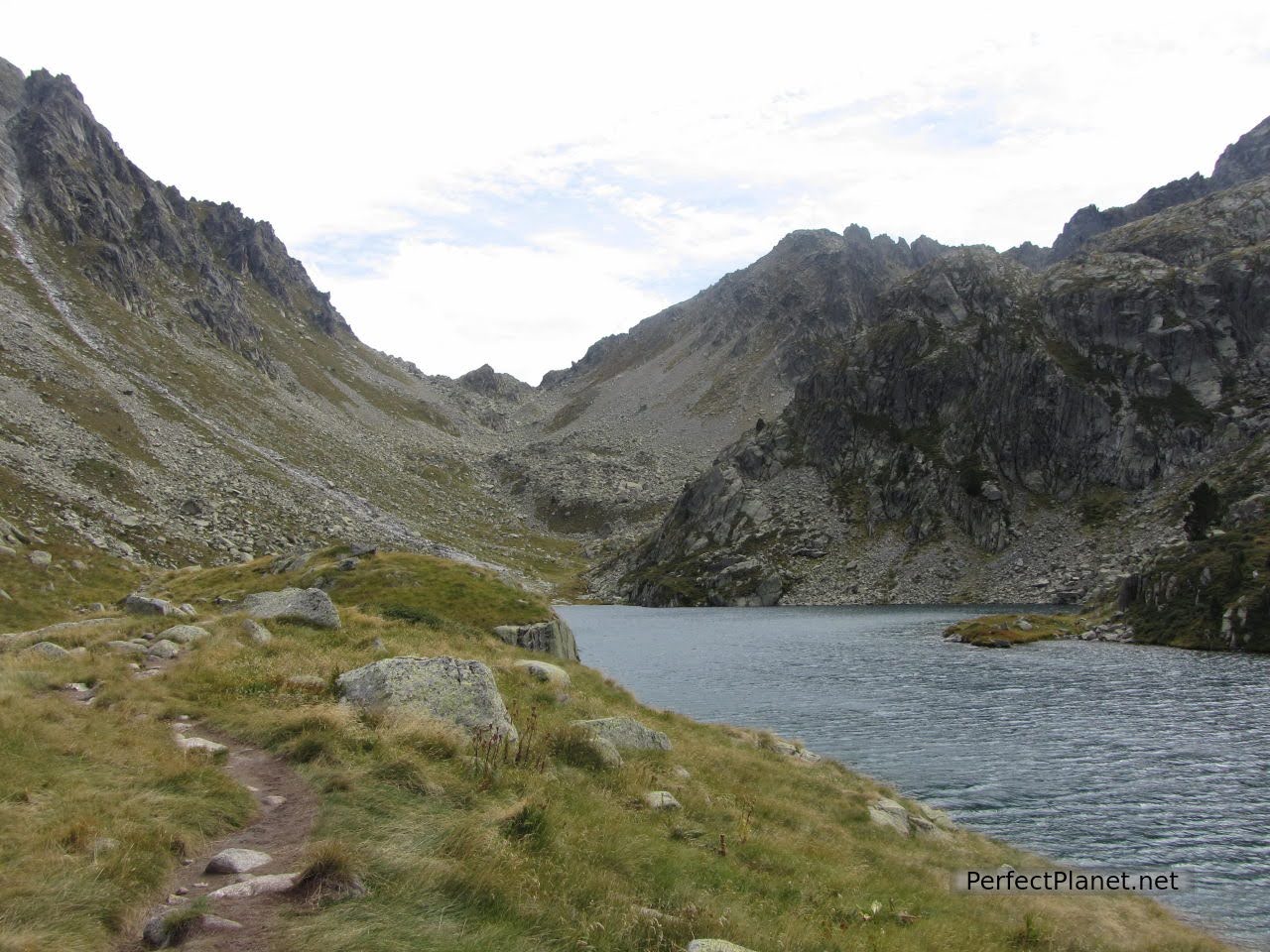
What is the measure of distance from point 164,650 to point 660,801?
18.7m

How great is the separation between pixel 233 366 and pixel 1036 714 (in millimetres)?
192749

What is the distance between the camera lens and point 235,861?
34.0 feet

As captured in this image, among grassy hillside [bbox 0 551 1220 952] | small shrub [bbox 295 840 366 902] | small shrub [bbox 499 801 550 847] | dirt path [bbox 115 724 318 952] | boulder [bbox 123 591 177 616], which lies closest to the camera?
dirt path [bbox 115 724 318 952]

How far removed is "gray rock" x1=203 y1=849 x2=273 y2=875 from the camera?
10.3m

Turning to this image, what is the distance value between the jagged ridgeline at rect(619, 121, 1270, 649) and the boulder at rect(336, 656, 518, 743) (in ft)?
388

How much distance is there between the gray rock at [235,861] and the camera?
1026 centimetres

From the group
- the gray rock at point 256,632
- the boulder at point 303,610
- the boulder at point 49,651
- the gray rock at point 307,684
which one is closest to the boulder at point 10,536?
the boulder at point 303,610

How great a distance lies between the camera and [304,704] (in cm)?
1872

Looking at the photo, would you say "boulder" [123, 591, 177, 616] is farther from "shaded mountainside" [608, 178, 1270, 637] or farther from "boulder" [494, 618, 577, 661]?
"shaded mountainside" [608, 178, 1270, 637]

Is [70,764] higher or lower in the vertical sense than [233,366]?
lower

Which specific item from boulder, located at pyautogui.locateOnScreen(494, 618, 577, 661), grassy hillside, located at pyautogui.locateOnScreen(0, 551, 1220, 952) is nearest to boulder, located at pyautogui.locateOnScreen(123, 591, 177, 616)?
grassy hillside, located at pyautogui.locateOnScreen(0, 551, 1220, 952)

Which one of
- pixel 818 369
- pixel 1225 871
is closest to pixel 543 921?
pixel 1225 871

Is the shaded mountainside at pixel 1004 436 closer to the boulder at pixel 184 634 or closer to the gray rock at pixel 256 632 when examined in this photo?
the gray rock at pixel 256 632

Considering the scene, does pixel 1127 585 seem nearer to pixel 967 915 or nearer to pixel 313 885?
pixel 967 915
